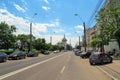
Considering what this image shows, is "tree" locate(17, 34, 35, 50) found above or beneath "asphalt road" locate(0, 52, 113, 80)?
above

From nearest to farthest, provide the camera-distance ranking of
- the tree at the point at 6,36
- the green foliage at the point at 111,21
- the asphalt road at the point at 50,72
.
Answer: the asphalt road at the point at 50,72, the green foliage at the point at 111,21, the tree at the point at 6,36

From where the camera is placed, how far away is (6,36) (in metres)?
80.8

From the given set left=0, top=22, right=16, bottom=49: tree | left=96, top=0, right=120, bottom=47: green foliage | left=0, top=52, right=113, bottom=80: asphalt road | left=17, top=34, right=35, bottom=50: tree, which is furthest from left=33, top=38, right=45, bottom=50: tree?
left=0, top=52, right=113, bottom=80: asphalt road

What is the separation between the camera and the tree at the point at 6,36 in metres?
80.8

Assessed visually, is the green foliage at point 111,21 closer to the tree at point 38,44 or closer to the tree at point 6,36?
the tree at point 6,36

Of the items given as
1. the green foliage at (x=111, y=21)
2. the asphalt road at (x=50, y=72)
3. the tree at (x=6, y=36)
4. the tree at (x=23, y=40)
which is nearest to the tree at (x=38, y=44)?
the tree at (x=23, y=40)

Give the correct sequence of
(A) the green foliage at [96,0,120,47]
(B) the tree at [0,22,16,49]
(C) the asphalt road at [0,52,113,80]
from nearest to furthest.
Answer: (C) the asphalt road at [0,52,113,80]
(A) the green foliage at [96,0,120,47]
(B) the tree at [0,22,16,49]

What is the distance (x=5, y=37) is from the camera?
265 ft

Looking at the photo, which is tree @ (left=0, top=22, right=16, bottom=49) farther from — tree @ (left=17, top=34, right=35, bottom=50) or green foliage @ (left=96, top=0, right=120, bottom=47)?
tree @ (left=17, top=34, right=35, bottom=50)

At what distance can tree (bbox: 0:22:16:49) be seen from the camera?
80.8 meters

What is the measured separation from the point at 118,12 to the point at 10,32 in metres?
40.9

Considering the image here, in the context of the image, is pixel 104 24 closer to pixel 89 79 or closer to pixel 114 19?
pixel 114 19

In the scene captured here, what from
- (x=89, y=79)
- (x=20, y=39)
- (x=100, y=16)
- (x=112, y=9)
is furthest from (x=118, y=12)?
(x=20, y=39)

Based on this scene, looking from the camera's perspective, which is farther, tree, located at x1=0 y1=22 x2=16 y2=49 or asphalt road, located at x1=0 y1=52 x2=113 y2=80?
tree, located at x1=0 y1=22 x2=16 y2=49
